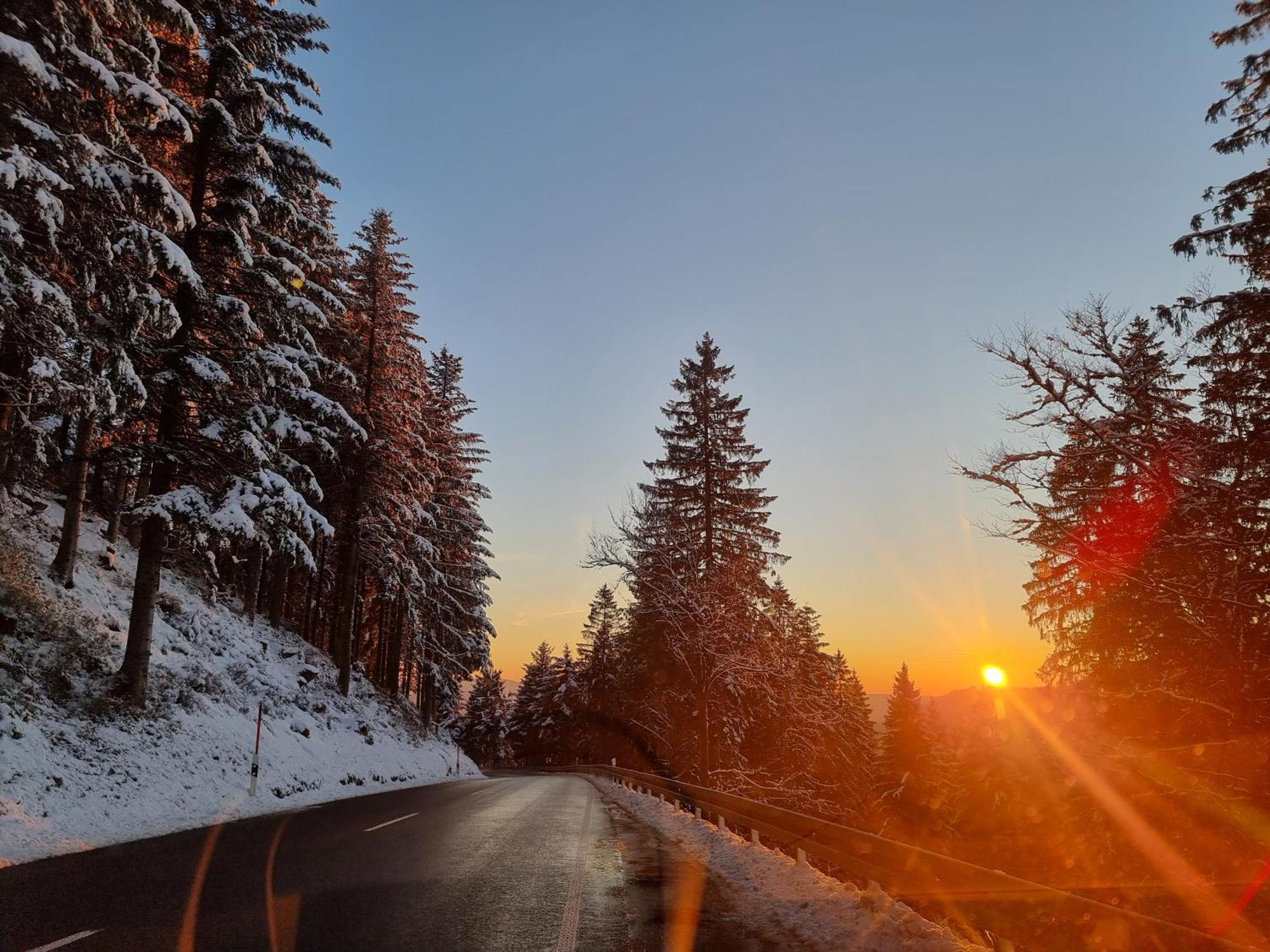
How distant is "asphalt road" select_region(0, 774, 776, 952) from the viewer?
568 centimetres

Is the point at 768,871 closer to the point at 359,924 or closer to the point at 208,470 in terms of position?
the point at 359,924

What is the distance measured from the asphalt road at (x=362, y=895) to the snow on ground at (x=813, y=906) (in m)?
0.47

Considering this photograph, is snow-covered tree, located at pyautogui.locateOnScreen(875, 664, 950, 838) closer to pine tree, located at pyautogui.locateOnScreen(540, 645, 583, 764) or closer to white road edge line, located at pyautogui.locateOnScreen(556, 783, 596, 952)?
pine tree, located at pyautogui.locateOnScreen(540, 645, 583, 764)

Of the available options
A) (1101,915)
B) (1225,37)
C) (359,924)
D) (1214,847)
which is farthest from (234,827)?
(1225,37)

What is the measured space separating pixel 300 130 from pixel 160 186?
16.6ft

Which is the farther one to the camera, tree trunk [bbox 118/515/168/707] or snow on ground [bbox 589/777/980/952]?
tree trunk [bbox 118/515/168/707]

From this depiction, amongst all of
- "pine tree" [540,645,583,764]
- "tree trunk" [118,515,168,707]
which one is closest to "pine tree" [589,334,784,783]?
"tree trunk" [118,515,168,707]

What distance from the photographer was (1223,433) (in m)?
12.0

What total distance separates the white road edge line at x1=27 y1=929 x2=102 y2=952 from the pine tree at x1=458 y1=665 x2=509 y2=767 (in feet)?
248

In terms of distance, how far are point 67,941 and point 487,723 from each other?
79.7 m

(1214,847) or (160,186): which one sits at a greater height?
(160,186)

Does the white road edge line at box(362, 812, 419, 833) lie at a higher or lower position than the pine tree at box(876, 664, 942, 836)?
higher

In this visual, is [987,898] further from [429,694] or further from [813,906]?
[429,694]

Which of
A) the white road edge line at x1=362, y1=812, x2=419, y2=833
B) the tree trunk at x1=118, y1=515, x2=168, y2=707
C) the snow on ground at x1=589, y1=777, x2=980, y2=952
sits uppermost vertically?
the tree trunk at x1=118, y1=515, x2=168, y2=707
